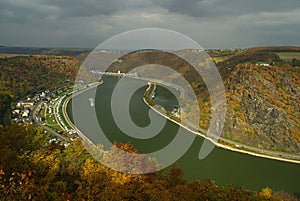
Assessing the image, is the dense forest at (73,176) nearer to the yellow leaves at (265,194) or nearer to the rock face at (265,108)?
the yellow leaves at (265,194)

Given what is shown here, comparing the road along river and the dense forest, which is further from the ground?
the dense forest

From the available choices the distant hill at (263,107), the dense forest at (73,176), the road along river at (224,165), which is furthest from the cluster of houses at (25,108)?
the dense forest at (73,176)

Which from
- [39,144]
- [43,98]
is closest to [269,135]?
[39,144]

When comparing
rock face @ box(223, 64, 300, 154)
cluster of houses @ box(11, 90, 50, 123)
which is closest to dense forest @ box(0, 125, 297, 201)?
rock face @ box(223, 64, 300, 154)

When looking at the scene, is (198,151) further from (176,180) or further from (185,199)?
(185,199)

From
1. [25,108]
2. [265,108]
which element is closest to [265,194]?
[265,108]

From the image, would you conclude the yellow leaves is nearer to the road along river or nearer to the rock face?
the road along river

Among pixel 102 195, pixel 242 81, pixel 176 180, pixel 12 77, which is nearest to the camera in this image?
pixel 102 195

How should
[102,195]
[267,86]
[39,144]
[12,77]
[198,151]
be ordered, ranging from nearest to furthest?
[102,195]
[39,144]
[198,151]
[267,86]
[12,77]

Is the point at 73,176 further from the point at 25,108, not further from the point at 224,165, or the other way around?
the point at 25,108
